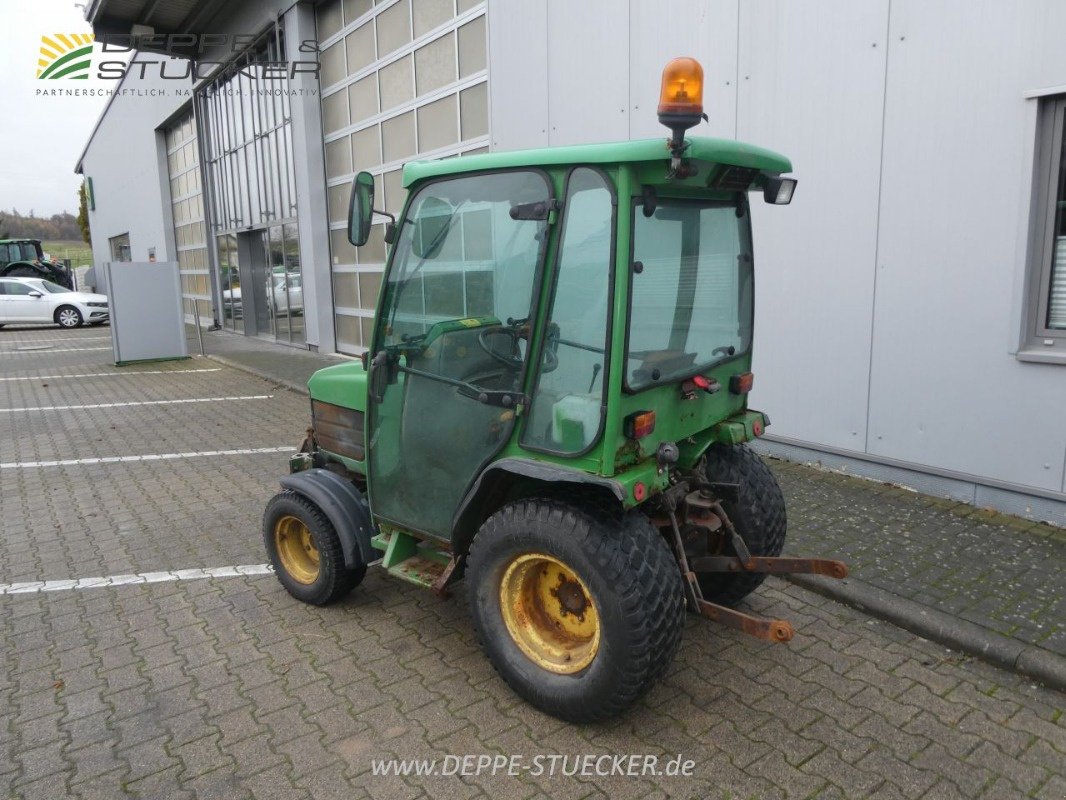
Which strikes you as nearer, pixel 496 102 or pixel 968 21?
pixel 968 21

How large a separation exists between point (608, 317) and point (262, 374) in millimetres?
10433

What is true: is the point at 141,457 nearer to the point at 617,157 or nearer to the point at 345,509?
the point at 345,509

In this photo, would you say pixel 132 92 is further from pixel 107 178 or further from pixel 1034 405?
pixel 1034 405

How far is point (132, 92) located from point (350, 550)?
25.9 m

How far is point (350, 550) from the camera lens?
3.71 metres

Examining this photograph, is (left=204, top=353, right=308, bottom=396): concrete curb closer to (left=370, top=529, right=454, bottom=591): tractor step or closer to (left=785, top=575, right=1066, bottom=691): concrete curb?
(left=370, top=529, right=454, bottom=591): tractor step

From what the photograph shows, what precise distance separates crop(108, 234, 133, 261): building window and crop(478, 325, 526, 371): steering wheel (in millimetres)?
29334

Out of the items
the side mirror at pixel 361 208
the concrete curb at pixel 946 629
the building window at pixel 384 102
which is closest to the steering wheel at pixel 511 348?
the side mirror at pixel 361 208

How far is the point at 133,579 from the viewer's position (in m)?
4.47

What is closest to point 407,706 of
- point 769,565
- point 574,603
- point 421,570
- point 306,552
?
point 421,570

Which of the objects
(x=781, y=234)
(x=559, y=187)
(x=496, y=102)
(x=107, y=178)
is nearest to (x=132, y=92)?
(x=107, y=178)

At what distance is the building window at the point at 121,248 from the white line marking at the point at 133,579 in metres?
27.3

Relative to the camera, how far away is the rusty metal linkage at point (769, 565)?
10.3 ft

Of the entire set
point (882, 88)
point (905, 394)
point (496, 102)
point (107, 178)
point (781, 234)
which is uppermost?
point (107, 178)
